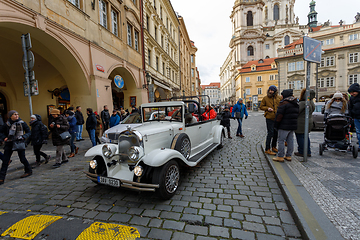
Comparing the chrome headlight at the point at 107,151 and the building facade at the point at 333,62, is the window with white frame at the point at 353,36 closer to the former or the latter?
the building facade at the point at 333,62

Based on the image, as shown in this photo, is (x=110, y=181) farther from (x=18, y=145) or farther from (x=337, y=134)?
(x=337, y=134)

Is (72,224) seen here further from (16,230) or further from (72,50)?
(72,50)

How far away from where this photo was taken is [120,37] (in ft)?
41.4

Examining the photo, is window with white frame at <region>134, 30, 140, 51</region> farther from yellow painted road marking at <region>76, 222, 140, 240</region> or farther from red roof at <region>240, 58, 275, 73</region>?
red roof at <region>240, 58, 275, 73</region>

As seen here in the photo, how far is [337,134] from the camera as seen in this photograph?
498 centimetres

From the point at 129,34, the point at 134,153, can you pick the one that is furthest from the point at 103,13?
the point at 134,153

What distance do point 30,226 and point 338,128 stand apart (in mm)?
7058

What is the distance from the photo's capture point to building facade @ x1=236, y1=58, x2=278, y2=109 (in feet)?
168

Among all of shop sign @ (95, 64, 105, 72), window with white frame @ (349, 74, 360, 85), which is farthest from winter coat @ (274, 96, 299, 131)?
window with white frame @ (349, 74, 360, 85)

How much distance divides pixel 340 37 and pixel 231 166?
45.9 m

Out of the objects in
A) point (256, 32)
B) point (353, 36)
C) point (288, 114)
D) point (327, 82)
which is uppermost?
point (256, 32)

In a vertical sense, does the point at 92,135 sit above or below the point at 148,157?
below

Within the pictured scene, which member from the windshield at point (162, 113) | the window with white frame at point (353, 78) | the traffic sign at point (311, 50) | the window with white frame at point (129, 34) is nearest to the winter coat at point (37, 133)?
the windshield at point (162, 113)

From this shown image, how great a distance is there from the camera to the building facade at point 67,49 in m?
7.21
